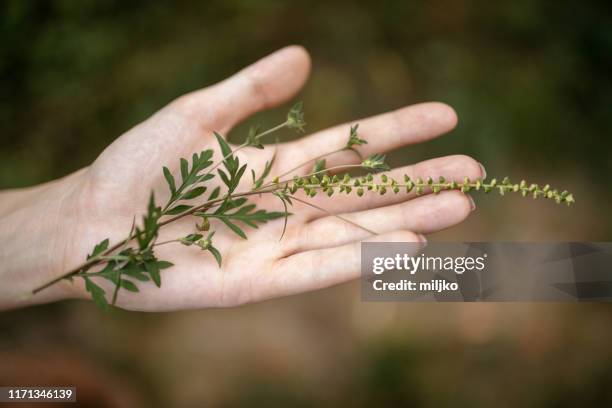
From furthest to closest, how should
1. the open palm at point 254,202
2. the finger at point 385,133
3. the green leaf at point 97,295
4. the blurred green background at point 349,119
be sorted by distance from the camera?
1. the blurred green background at point 349,119
2. the finger at point 385,133
3. the open palm at point 254,202
4. the green leaf at point 97,295

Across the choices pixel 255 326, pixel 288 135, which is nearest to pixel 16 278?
pixel 255 326

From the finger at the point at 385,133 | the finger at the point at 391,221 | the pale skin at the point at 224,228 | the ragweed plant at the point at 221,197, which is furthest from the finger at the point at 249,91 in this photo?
the finger at the point at 391,221

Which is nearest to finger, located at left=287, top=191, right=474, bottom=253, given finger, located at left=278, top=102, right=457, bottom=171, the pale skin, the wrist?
the pale skin

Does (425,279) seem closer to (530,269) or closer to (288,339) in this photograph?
(530,269)

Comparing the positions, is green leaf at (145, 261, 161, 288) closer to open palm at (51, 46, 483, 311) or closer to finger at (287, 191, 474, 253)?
open palm at (51, 46, 483, 311)

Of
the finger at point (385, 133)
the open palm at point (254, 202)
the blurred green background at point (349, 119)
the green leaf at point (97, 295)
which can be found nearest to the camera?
the green leaf at point (97, 295)

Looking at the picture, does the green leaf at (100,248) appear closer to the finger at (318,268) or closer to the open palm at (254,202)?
the open palm at (254,202)
